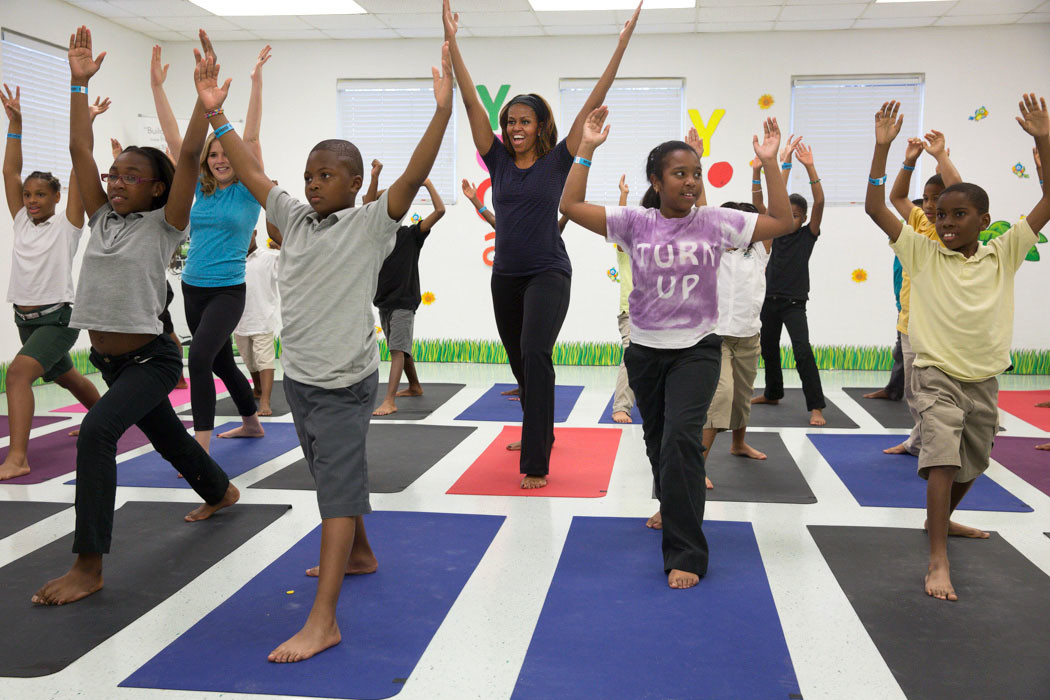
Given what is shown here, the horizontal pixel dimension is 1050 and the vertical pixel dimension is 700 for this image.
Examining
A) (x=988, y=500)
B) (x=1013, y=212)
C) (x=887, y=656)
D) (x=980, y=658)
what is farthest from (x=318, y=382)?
(x=1013, y=212)

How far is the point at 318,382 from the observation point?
7.83ft

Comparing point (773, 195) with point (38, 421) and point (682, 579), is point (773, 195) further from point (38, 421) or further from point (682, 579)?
point (38, 421)

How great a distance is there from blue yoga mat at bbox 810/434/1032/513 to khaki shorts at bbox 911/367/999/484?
2.71 ft

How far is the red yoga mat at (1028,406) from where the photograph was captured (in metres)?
5.54

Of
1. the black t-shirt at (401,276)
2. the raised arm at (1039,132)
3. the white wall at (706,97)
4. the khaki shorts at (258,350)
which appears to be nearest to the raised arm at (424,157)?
the raised arm at (1039,132)

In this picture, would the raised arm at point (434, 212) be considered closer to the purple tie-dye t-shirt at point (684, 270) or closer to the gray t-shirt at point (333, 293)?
the purple tie-dye t-shirt at point (684, 270)

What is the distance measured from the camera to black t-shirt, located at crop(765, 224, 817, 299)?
5516 millimetres

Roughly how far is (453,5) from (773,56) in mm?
2953

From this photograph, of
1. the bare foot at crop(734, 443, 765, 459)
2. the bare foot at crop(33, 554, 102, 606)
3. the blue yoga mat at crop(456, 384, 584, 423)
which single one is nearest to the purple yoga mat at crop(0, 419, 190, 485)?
the bare foot at crop(33, 554, 102, 606)

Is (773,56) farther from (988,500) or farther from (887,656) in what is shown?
(887,656)

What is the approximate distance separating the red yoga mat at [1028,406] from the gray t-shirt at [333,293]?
458cm

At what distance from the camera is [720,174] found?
8.20 meters

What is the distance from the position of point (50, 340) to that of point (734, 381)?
10.6 feet

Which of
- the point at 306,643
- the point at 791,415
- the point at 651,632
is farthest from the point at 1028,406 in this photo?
the point at 306,643
